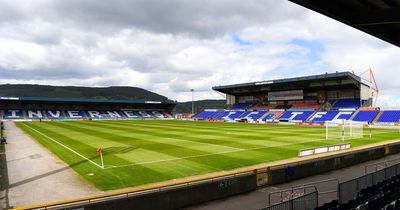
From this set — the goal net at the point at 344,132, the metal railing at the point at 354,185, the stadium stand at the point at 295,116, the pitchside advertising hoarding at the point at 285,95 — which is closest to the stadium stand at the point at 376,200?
the metal railing at the point at 354,185

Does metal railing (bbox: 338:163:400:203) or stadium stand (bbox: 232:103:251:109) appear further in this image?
stadium stand (bbox: 232:103:251:109)

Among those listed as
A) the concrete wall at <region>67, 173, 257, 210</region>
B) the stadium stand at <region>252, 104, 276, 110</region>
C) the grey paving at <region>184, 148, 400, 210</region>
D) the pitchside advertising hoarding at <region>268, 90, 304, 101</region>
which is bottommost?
the grey paving at <region>184, 148, 400, 210</region>

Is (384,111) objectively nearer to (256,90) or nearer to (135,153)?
(256,90)

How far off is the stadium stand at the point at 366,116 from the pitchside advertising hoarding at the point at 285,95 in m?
23.8

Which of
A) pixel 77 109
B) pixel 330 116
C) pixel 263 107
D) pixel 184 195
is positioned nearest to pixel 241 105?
pixel 263 107

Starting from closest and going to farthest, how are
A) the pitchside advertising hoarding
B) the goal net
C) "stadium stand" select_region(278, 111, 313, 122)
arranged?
the goal net → "stadium stand" select_region(278, 111, 313, 122) → the pitchside advertising hoarding

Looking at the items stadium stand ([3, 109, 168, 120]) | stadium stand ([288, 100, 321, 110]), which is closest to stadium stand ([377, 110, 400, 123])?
stadium stand ([288, 100, 321, 110])

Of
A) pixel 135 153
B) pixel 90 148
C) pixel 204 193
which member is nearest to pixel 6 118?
pixel 90 148

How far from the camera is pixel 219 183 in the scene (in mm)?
15555

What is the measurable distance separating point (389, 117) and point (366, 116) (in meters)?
4.75

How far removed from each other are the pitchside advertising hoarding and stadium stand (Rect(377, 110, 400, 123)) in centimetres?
2765

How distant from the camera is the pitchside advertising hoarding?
322 feet

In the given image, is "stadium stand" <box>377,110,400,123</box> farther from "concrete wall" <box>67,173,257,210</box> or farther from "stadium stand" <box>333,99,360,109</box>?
"concrete wall" <box>67,173,257,210</box>

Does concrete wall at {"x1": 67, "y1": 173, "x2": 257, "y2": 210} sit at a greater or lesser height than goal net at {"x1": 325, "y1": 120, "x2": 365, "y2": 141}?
lesser
